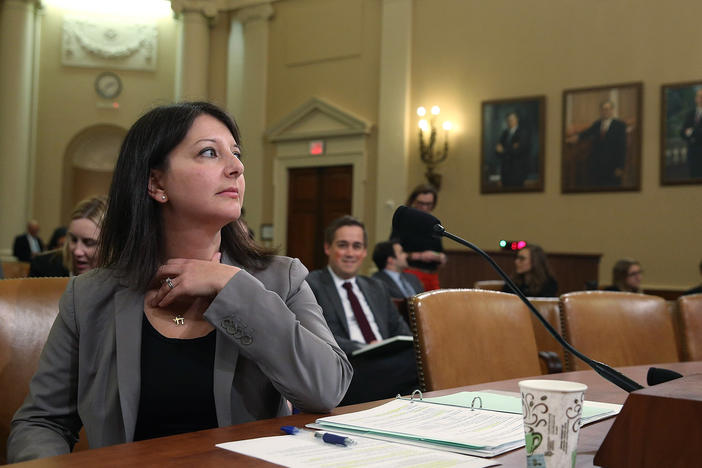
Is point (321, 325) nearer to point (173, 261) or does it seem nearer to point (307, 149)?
point (173, 261)

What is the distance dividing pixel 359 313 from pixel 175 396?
2824 millimetres

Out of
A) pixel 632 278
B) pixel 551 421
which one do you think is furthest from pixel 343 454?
pixel 632 278

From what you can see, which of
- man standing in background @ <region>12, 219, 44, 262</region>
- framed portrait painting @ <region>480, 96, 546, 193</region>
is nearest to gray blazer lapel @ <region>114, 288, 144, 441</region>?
framed portrait painting @ <region>480, 96, 546, 193</region>

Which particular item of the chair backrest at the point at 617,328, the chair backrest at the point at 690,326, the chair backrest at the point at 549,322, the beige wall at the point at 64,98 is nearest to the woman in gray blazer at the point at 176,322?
the chair backrest at the point at 617,328

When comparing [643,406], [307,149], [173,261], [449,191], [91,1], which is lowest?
[643,406]

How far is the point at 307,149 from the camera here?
10.6 m

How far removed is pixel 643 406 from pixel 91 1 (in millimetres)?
13218

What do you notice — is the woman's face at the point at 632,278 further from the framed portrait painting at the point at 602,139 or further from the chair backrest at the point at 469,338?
the chair backrest at the point at 469,338

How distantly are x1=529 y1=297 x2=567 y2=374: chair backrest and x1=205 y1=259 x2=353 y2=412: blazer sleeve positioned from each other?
202 centimetres

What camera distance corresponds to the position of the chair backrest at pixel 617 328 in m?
2.53

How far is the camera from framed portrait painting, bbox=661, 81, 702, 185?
7.57 metres

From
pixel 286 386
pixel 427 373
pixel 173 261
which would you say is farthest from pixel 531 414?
pixel 427 373

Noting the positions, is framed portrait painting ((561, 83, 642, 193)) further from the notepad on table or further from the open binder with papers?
the open binder with papers

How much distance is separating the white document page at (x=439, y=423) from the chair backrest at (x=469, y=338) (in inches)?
19.1
